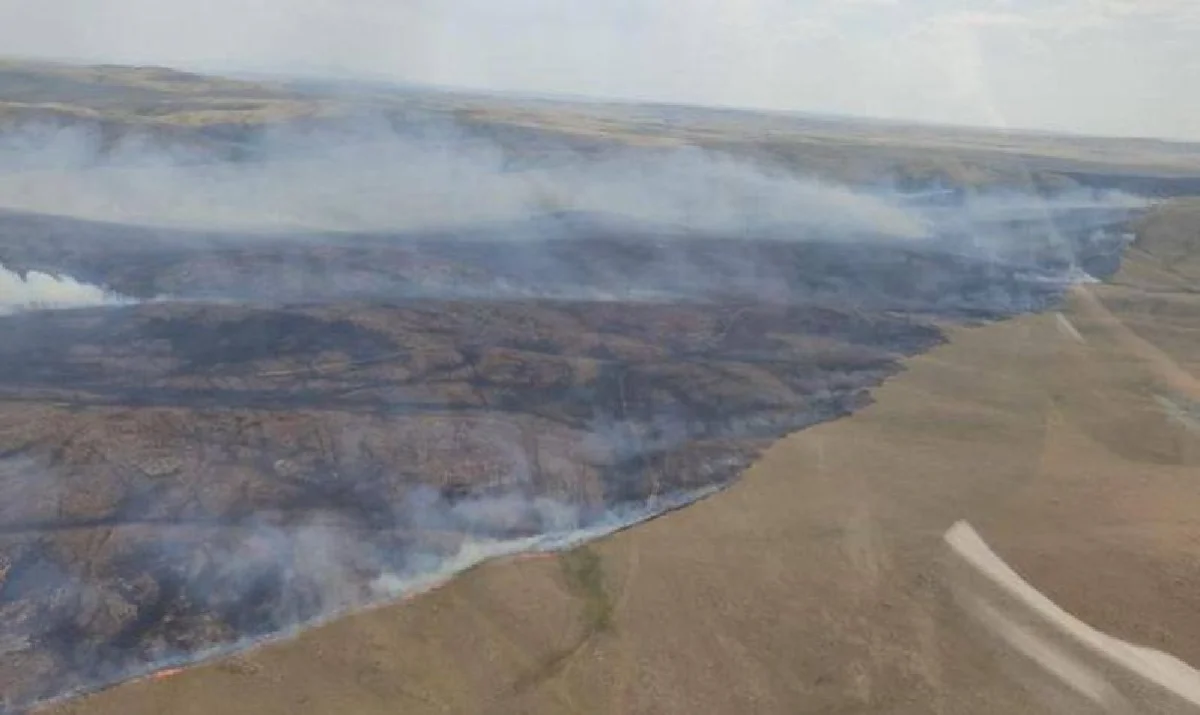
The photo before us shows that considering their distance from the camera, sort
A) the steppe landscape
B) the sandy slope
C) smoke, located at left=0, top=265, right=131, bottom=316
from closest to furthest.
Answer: the sandy slope → the steppe landscape → smoke, located at left=0, top=265, right=131, bottom=316

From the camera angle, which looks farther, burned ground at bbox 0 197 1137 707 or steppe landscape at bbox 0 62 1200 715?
burned ground at bbox 0 197 1137 707

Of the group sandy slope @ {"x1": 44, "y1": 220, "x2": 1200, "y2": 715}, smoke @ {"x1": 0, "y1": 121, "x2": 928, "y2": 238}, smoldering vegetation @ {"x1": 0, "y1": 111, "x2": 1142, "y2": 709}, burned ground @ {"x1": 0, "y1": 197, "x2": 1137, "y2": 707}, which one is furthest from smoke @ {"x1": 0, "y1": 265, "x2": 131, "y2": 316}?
sandy slope @ {"x1": 44, "y1": 220, "x2": 1200, "y2": 715}

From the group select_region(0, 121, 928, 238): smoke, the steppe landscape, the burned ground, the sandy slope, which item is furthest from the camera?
select_region(0, 121, 928, 238): smoke

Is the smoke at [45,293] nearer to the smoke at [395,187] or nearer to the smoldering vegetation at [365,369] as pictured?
the smoldering vegetation at [365,369]

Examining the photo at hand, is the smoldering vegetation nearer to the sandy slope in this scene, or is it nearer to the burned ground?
the burned ground

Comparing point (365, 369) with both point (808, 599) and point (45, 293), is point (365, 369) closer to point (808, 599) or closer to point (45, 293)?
point (45, 293)

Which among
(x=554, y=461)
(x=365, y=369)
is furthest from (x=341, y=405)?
(x=554, y=461)

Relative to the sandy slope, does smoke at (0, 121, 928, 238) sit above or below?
below
